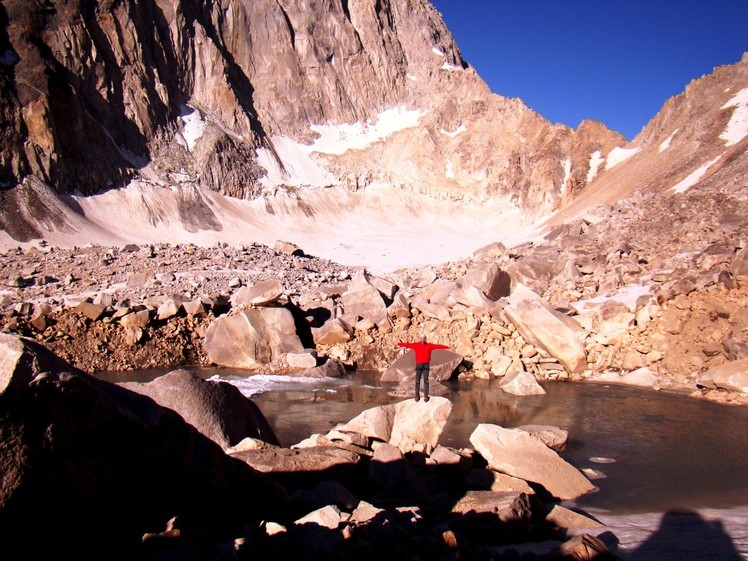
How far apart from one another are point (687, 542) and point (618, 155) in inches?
2194

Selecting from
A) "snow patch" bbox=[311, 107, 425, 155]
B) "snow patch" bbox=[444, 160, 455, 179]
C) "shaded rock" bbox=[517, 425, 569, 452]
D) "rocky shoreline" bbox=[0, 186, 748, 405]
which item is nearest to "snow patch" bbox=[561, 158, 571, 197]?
"snow patch" bbox=[444, 160, 455, 179]

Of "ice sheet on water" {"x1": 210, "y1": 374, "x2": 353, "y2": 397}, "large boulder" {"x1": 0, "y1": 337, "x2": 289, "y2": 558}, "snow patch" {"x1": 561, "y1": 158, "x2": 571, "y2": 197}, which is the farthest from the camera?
"snow patch" {"x1": 561, "y1": 158, "x2": 571, "y2": 197}

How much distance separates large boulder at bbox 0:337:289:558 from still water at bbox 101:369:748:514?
4367mm

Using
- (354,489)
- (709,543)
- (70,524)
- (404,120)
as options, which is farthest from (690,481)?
(404,120)

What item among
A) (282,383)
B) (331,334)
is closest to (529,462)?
(282,383)

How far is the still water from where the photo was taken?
6.81 metres

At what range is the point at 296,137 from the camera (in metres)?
63.8

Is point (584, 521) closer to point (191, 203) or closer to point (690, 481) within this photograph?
point (690, 481)

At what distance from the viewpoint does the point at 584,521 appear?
5340mm

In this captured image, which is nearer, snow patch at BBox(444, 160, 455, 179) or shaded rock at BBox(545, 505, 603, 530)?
shaded rock at BBox(545, 505, 603, 530)

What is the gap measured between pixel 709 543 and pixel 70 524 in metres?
5.00

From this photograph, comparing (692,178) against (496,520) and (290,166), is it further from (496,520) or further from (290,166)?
(290,166)

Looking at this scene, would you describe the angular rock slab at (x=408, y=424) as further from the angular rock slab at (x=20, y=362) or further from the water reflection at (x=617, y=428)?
the angular rock slab at (x=20, y=362)

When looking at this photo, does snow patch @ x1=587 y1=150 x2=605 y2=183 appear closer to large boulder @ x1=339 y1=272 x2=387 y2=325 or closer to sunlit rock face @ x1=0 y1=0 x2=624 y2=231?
sunlit rock face @ x1=0 y1=0 x2=624 y2=231
